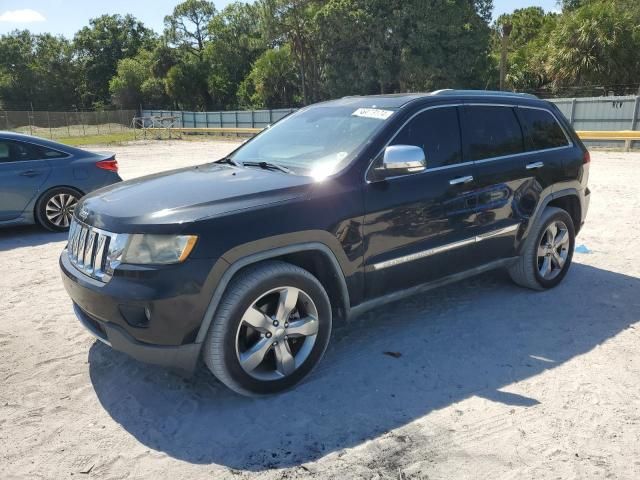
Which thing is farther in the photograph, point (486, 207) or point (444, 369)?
point (486, 207)

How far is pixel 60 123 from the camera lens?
140 feet

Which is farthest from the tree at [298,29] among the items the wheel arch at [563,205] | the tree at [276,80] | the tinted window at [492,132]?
the tinted window at [492,132]

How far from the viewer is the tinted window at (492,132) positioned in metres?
4.40

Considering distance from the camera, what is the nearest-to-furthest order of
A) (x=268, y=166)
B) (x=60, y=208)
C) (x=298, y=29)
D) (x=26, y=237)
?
(x=268, y=166) < (x=26, y=237) < (x=60, y=208) < (x=298, y=29)

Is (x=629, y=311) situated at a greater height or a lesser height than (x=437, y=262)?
lesser

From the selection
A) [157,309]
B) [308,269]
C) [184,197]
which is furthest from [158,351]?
[308,269]

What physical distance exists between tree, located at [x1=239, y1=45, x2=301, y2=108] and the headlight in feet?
151

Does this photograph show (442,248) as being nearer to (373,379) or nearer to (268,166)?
(373,379)

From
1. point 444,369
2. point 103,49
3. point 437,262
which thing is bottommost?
point 444,369

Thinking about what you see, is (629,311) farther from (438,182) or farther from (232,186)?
(232,186)

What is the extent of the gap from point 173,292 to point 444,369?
189cm

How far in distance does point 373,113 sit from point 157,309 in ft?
7.08

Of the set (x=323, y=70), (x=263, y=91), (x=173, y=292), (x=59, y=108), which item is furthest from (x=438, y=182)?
(x=59, y=108)

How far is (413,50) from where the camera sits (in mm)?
36188
